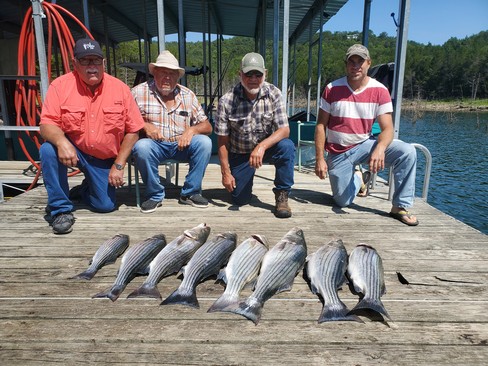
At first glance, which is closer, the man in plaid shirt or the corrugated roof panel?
the man in plaid shirt

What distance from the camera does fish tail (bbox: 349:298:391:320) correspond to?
1.88 m

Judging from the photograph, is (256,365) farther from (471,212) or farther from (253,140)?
(471,212)

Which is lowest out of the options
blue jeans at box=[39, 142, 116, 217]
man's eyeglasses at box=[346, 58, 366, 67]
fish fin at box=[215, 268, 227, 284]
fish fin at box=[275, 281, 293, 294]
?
fish fin at box=[275, 281, 293, 294]

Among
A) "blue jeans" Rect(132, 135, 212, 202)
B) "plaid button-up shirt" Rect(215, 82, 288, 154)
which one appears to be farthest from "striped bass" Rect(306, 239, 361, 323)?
"blue jeans" Rect(132, 135, 212, 202)

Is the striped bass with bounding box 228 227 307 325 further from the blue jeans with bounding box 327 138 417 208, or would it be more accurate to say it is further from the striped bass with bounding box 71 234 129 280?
the blue jeans with bounding box 327 138 417 208

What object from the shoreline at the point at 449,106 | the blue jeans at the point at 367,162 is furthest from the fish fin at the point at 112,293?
the shoreline at the point at 449,106

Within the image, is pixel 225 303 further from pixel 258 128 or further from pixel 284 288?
pixel 258 128

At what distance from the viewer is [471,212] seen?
35.3 ft

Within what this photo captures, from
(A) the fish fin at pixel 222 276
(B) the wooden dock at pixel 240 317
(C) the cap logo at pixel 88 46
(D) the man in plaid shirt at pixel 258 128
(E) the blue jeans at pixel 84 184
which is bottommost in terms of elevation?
(B) the wooden dock at pixel 240 317

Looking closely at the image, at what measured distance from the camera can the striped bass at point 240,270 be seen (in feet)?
6.59

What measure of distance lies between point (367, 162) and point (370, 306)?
2069 mm

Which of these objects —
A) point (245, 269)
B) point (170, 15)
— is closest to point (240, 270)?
point (245, 269)

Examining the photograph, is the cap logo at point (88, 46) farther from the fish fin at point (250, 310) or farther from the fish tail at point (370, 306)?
the fish tail at point (370, 306)

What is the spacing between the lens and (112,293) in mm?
2084
